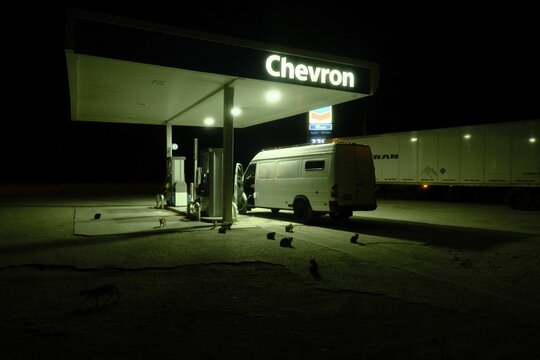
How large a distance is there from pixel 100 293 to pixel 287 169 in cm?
1003

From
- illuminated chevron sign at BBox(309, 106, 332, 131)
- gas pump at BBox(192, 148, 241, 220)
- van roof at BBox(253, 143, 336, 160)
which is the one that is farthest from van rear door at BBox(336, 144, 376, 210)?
illuminated chevron sign at BBox(309, 106, 332, 131)

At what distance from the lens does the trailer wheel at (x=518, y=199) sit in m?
19.6

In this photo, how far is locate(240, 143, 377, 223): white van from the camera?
1289 centimetres

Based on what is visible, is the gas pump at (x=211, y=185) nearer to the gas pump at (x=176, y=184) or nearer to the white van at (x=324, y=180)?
the white van at (x=324, y=180)

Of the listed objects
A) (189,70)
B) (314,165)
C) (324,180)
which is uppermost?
(189,70)

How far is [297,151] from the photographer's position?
575 inches

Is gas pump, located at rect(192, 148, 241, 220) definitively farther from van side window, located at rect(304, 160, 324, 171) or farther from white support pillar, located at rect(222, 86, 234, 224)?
van side window, located at rect(304, 160, 324, 171)

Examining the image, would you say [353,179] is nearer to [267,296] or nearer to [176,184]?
[267,296]

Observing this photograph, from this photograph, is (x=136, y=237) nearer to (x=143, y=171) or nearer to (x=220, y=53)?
(x=220, y=53)

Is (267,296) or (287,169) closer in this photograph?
(267,296)

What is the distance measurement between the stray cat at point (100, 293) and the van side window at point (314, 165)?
852 cm

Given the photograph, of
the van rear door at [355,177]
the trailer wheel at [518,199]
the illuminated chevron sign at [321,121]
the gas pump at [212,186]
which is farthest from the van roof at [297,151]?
the illuminated chevron sign at [321,121]

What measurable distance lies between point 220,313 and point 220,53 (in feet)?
24.1

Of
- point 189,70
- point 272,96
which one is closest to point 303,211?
point 272,96
